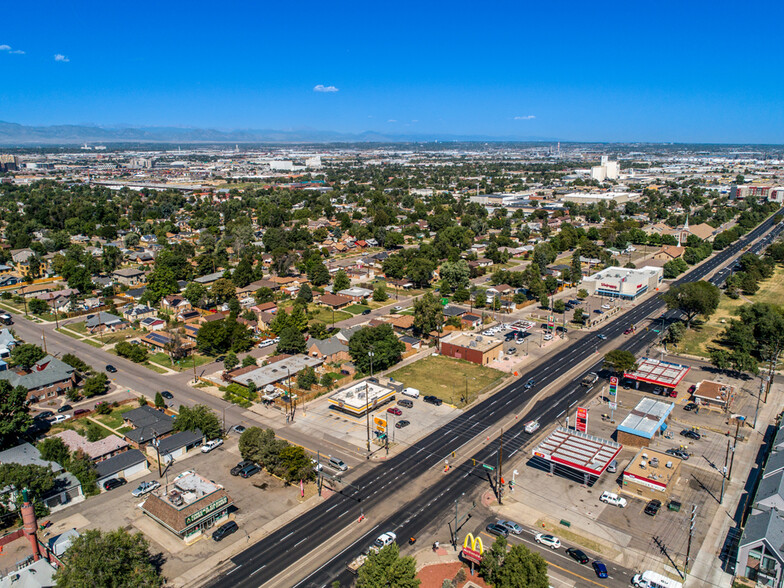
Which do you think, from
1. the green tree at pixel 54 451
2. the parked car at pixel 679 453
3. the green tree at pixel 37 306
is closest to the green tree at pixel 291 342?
the green tree at pixel 54 451

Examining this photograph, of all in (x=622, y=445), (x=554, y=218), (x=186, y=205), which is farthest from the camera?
(x=186, y=205)

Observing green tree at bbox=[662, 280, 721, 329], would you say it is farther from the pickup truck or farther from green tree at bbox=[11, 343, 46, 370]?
green tree at bbox=[11, 343, 46, 370]

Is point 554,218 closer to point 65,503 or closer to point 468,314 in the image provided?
point 468,314

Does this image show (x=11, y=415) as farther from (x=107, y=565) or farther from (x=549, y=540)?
(x=549, y=540)

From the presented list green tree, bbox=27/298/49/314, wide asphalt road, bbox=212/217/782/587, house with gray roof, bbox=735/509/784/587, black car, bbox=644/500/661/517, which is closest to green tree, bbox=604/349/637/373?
wide asphalt road, bbox=212/217/782/587

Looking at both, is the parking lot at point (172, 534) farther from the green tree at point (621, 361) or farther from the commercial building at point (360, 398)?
the green tree at point (621, 361)

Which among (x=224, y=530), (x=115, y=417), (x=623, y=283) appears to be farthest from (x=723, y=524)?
(x=623, y=283)

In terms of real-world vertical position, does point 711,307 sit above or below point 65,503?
above

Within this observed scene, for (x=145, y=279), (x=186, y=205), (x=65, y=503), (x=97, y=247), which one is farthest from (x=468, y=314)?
(x=186, y=205)
